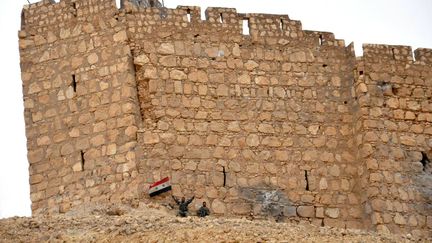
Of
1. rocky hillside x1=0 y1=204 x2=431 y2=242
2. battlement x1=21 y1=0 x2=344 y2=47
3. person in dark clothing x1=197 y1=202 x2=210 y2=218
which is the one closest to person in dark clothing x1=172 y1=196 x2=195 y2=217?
person in dark clothing x1=197 y1=202 x2=210 y2=218

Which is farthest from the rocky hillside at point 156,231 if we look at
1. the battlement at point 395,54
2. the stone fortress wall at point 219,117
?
the battlement at point 395,54

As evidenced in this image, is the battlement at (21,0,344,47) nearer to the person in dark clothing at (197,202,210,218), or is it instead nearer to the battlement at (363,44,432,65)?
the battlement at (363,44,432,65)

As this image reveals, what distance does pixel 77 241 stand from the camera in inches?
733

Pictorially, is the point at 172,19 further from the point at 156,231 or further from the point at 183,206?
the point at 156,231

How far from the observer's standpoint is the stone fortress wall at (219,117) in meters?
22.9

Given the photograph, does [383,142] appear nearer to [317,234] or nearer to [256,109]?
[256,109]

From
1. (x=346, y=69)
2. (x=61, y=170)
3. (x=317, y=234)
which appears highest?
(x=346, y=69)

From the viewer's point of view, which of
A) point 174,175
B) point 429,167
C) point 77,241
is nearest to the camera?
point 77,241

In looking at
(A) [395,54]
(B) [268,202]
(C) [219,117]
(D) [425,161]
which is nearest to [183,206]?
(B) [268,202]

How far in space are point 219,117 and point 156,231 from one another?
4.89 meters

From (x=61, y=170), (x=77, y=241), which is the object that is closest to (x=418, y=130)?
(x=61, y=170)

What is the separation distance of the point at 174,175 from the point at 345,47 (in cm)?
421

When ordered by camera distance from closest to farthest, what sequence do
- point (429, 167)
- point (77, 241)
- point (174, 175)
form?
point (77, 241) < point (174, 175) < point (429, 167)

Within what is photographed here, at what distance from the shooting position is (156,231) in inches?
741
